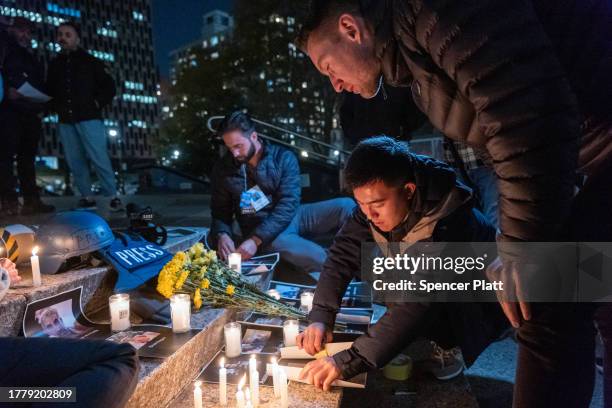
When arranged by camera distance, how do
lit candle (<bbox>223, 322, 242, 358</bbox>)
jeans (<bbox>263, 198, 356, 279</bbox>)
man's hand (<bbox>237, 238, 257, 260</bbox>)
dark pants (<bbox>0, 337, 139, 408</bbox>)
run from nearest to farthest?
dark pants (<bbox>0, 337, 139, 408</bbox>) < lit candle (<bbox>223, 322, 242, 358</bbox>) < man's hand (<bbox>237, 238, 257, 260</bbox>) < jeans (<bbox>263, 198, 356, 279</bbox>)

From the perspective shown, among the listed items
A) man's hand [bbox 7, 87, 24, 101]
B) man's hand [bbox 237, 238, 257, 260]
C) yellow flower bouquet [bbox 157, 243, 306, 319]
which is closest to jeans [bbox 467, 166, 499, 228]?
yellow flower bouquet [bbox 157, 243, 306, 319]

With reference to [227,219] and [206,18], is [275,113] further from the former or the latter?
[206,18]

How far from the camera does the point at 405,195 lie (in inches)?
Result: 76.5

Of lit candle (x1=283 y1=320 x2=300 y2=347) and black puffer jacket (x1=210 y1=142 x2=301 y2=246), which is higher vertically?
black puffer jacket (x1=210 y1=142 x2=301 y2=246)

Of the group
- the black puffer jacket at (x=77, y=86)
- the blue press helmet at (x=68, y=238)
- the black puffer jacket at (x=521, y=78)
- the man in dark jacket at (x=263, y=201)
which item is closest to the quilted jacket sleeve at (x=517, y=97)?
the black puffer jacket at (x=521, y=78)

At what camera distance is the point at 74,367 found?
1.27 m

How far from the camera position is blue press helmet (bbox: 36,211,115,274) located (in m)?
2.18

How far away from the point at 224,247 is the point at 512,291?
294 cm

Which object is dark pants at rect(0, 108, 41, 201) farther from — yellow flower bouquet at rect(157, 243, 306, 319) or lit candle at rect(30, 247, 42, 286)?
yellow flower bouquet at rect(157, 243, 306, 319)

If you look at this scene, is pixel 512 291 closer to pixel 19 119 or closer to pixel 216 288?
pixel 216 288

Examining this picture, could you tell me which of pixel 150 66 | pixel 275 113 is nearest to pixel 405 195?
pixel 275 113

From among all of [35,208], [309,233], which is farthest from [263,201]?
[35,208]

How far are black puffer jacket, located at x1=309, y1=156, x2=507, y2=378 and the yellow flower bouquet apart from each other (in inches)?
14.5

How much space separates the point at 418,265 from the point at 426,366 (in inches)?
29.9
